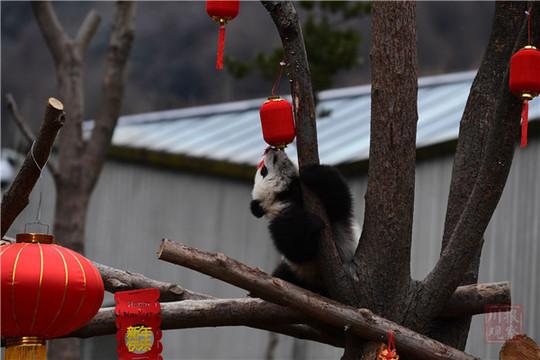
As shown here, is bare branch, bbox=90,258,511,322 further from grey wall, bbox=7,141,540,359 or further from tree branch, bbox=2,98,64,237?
grey wall, bbox=7,141,540,359

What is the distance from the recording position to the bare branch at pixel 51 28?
752 cm

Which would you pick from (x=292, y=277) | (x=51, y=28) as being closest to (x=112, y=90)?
(x=51, y=28)

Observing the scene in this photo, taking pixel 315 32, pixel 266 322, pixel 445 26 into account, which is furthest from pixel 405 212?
pixel 445 26

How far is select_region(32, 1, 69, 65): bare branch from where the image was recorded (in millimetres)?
7520

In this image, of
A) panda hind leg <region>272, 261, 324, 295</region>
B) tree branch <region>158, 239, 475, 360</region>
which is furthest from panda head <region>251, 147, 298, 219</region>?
tree branch <region>158, 239, 475, 360</region>

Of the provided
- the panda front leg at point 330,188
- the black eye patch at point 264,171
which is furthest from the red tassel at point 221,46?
the black eye patch at point 264,171

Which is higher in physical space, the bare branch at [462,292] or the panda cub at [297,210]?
the panda cub at [297,210]

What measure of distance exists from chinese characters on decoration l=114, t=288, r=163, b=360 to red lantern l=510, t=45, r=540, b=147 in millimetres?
1564

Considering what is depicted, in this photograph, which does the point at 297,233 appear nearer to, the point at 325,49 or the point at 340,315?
the point at 340,315

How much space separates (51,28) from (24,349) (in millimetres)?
4567

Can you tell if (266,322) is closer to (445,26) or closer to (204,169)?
(204,169)

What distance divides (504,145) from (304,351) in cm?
569

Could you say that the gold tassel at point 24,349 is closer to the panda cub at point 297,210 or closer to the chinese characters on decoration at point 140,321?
the chinese characters on decoration at point 140,321

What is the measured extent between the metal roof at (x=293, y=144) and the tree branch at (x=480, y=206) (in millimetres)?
3562
